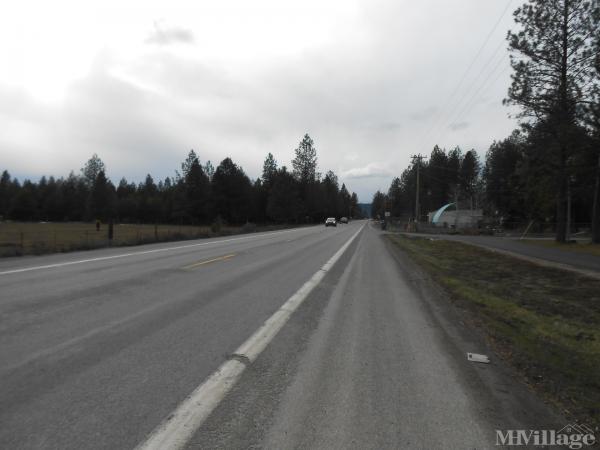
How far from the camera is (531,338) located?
223 inches

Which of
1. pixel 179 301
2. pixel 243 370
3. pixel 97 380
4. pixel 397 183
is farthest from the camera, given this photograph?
pixel 397 183

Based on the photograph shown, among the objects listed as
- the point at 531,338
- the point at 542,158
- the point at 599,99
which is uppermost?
the point at 599,99

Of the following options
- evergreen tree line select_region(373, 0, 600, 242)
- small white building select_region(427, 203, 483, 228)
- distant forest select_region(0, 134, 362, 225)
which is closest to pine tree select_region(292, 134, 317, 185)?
distant forest select_region(0, 134, 362, 225)

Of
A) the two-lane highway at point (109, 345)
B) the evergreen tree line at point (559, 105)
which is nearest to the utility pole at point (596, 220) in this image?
the evergreen tree line at point (559, 105)

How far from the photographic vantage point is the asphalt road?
2.91m

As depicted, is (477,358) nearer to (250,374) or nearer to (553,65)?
(250,374)

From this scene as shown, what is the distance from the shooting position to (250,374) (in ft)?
12.9

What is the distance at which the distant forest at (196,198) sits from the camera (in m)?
91.8

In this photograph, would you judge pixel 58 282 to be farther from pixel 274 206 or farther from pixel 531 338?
pixel 274 206

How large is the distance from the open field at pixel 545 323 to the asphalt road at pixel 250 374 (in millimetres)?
337

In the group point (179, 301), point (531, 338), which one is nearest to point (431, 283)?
point (531, 338)

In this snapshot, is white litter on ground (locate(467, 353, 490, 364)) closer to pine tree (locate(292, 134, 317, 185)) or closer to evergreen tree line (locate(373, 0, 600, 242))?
evergreen tree line (locate(373, 0, 600, 242))

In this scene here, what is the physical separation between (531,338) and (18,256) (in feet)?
57.5

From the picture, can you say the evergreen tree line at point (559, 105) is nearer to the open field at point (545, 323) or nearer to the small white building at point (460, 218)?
the open field at point (545, 323)
